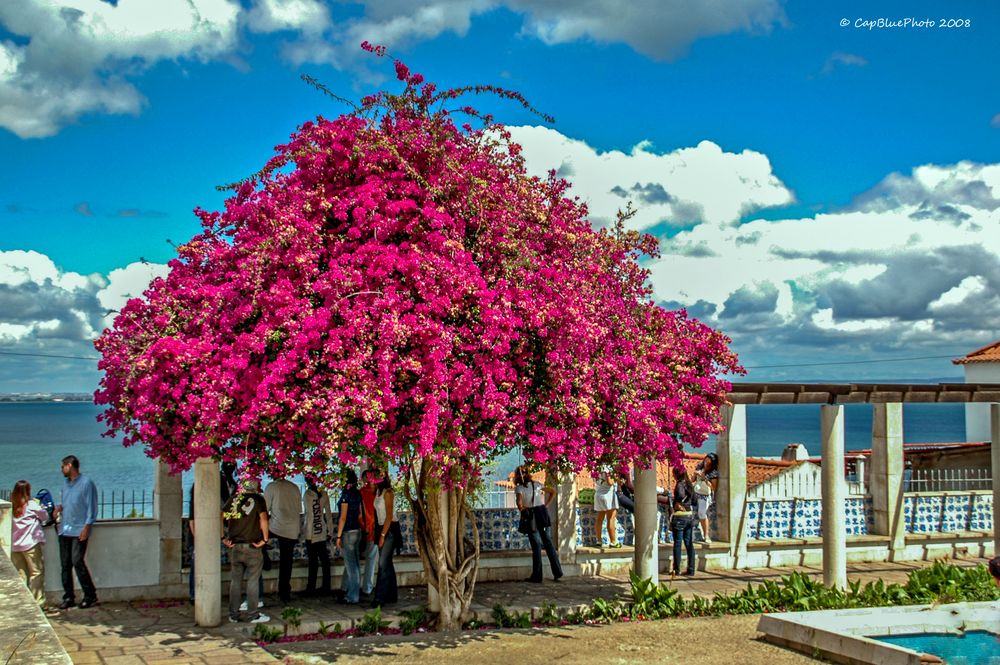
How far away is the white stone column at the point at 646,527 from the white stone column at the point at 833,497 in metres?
2.48

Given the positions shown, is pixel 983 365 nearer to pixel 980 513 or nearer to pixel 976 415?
pixel 976 415

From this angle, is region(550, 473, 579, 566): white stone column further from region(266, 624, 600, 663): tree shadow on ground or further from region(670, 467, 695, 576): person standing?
region(266, 624, 600, 663): tree shadow on ground

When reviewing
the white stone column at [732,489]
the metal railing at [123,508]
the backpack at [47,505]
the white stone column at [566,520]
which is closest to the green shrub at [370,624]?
the metal railing at [123,508]

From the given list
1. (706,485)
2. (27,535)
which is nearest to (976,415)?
(706,485)

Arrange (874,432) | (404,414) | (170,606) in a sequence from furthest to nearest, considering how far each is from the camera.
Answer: (874,432) < (170,606) < (404,414)

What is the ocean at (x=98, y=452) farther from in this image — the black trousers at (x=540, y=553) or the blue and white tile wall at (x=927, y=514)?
the blue and white tile wall at (x=927, y=514)

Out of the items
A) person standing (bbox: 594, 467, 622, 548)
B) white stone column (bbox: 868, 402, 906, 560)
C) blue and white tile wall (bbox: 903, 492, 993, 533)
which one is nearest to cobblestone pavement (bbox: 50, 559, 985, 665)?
person standing (bbox: 594, 467, 622, 548)

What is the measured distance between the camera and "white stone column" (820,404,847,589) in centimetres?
1480

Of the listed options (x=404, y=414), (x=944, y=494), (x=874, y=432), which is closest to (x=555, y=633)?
(x=404, y=414)

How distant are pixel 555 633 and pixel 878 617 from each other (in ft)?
12.3

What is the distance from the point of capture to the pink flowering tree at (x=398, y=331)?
1061 cm

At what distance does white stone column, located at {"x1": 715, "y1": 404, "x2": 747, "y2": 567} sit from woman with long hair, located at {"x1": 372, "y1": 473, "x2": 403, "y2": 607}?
6.06 metres

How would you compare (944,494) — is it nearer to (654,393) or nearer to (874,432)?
(874,432)

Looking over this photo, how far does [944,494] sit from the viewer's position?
1923 cm
